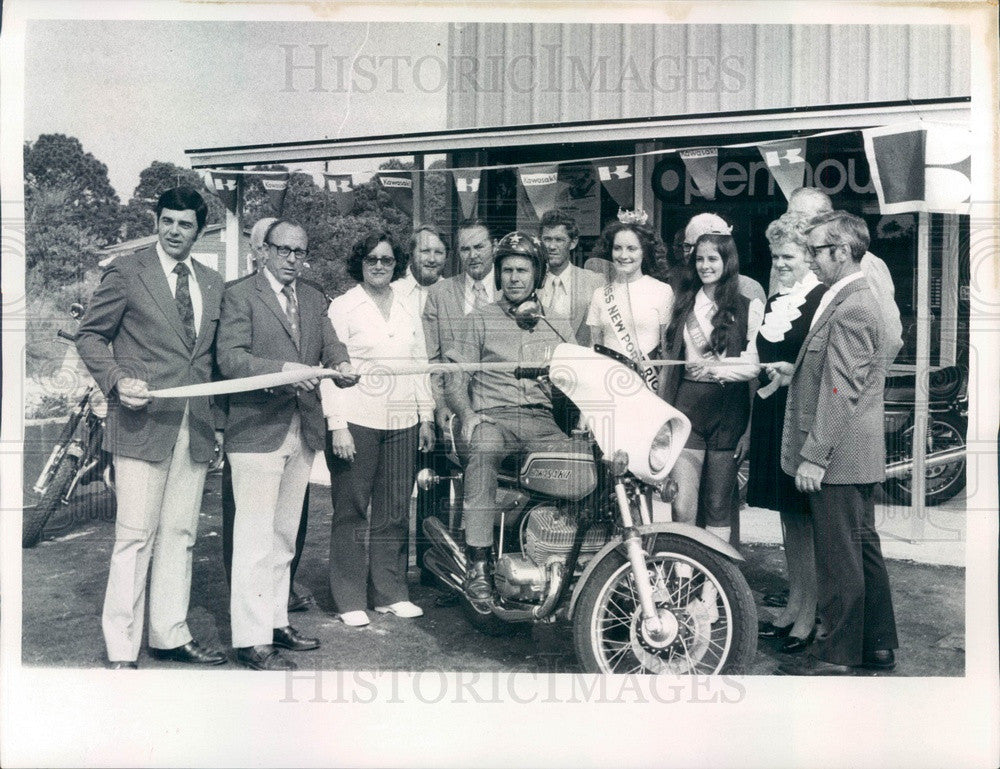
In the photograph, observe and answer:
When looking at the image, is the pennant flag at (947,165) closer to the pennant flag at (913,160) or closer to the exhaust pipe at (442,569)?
the pennant flag at (913,160)

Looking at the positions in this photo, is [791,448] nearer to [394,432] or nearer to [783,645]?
[783,645]

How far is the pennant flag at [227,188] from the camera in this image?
472cm

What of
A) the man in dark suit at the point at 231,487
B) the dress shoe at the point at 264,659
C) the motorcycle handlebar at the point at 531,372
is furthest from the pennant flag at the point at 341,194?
the dress shoe at the point at 264,659

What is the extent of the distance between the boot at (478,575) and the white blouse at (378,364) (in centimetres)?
66

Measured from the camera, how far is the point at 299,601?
4.86m

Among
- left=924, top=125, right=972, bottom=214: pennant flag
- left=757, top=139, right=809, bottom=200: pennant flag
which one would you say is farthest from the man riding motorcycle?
left=924, top=125, right=972, bottom=214: pennant flag

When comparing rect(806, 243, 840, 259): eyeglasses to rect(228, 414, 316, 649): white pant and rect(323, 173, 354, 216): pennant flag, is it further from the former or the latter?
rect(228, 414, 316, 649): white pant

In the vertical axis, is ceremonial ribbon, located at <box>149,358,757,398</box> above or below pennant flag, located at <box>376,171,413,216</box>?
below

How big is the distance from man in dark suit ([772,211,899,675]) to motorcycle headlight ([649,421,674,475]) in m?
0.67

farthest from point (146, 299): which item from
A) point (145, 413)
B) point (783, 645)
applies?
point (783, 645)

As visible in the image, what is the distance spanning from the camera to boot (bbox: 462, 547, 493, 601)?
4.59 meters

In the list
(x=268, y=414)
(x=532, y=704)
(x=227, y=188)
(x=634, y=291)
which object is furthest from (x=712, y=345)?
(x=227, y=188)

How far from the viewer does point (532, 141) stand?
486 cm

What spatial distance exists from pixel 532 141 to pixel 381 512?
1.88 meters
